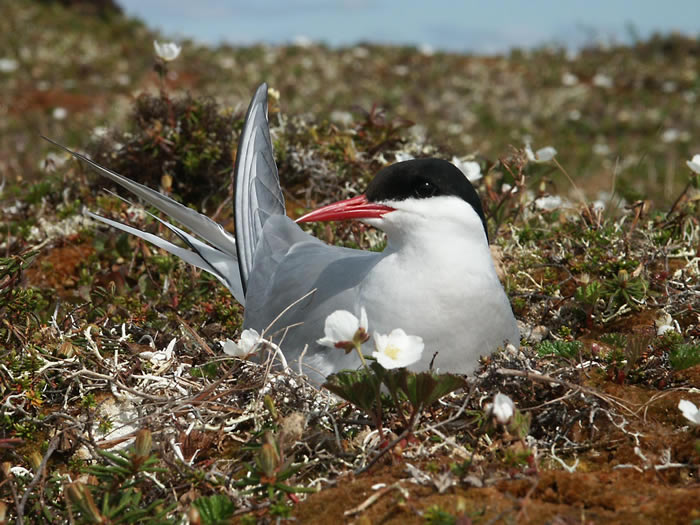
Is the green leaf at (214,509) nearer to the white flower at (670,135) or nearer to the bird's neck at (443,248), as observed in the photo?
the bird's neck at (443,248)

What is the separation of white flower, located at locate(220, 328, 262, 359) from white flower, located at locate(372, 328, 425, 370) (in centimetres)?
59

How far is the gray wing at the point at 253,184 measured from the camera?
3719 mm

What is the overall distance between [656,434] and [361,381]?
3.23 feet

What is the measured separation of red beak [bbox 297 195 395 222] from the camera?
280 cm

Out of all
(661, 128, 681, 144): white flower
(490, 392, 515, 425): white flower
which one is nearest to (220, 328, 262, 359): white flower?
(490, 392, 515, 425): white flower

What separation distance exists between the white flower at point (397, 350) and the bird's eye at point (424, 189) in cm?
67

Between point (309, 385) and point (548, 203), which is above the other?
point (548, 203)

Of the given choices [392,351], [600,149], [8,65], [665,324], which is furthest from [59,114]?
[392,351]

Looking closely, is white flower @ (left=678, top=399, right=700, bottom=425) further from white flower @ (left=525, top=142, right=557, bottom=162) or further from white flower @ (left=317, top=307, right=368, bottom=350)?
white flower @ (left=525, top=142, right=557, bottom=162)

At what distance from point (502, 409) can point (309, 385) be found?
2.55 ft

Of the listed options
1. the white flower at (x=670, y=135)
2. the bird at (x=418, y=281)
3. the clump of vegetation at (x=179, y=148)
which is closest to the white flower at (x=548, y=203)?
the bird at (x=418, y=281)

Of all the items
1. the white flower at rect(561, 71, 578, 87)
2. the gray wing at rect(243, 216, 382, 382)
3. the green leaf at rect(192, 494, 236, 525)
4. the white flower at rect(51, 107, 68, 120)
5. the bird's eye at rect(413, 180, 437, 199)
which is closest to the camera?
the green leaf at rect(192, 494, 236, 525)

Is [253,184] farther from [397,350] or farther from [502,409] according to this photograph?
[502,409]

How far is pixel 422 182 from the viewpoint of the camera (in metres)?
2.74
